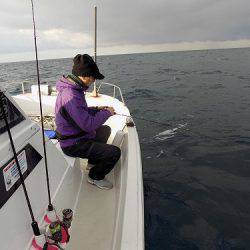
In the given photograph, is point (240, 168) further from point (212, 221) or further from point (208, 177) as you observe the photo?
point (212, 221)

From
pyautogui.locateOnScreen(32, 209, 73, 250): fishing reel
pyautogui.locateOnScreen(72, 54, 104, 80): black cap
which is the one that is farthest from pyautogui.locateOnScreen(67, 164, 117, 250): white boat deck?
pyautogui.locateOnScreen(72, 54, 104, 80): black cap

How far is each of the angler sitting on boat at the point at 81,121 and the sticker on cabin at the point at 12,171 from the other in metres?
1.41

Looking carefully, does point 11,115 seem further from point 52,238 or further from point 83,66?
point 83,66

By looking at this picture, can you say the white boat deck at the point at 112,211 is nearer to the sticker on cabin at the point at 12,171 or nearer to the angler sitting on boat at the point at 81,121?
the angler sitting on boat at the point at 81,121

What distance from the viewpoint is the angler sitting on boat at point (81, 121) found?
13.3ft

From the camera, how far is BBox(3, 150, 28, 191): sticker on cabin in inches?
95.0

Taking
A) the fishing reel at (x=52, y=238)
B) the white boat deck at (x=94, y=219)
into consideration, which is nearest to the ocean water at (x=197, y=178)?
the white boat deck at (x=94, y=219)

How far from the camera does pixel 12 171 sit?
98.9 inches

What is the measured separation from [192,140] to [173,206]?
4405 mm

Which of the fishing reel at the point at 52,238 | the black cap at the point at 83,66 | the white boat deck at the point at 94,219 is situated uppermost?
the black cap at the point at 83,66

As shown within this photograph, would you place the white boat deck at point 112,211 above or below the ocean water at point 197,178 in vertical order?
above

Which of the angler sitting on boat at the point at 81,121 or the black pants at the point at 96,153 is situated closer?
the angler sitting on boat at the point at 81,121

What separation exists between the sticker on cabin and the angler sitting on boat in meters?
1.41

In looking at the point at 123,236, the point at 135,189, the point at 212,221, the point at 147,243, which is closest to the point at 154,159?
the point at 212,221
